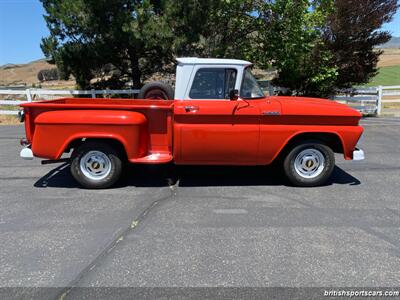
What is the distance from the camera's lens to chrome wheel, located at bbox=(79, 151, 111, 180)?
216 inches

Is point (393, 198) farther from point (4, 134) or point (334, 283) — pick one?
point (4, 134)

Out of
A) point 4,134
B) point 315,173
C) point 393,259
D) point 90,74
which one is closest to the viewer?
point 393,259

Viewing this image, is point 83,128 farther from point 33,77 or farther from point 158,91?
point 33,77

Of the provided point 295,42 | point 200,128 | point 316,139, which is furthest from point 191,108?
point 295,42

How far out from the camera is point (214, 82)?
5.34 m

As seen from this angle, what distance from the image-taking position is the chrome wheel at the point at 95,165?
18.0ft

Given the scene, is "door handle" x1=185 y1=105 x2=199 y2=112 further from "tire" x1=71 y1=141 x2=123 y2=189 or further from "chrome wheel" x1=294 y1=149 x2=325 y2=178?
"chrome wheel" x1=294 y1=149 x2=325 y2=178

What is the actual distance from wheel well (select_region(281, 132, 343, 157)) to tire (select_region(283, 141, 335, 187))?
80 mm

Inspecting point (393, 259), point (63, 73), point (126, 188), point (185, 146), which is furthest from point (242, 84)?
point (63, 73)

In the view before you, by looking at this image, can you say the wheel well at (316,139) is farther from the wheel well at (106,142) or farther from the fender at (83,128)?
the wheel well at (106,142)

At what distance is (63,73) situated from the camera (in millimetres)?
14602

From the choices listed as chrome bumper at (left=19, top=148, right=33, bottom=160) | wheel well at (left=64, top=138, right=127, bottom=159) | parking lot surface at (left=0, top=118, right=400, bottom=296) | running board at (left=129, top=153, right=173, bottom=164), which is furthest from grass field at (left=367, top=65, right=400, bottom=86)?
chrome bumper at (left=19, top=148, right=33, bottom=160)

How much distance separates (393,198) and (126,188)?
159 inches

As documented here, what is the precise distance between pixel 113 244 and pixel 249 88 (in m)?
3.13
